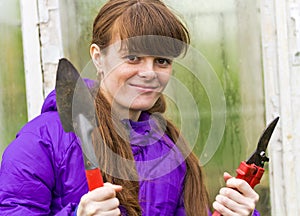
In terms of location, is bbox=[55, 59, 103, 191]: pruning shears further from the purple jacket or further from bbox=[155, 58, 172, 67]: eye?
bbox=[155, 58, 172, 67]: eye

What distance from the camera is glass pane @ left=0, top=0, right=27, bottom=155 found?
270 cm

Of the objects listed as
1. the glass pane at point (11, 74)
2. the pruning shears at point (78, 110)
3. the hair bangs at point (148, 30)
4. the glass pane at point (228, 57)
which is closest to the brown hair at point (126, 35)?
the hair bangs at point (148, 30)

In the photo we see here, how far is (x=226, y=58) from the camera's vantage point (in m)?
2.63

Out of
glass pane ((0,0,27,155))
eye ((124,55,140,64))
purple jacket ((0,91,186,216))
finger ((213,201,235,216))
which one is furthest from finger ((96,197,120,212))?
glass pane ((0,0,27,155))

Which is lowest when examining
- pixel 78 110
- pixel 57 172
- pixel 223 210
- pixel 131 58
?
pixel 223 210

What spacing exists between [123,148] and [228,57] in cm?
117

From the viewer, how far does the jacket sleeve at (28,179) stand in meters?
1.46

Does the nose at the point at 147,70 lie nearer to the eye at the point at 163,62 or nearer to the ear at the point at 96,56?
the eye at the point at 163,62

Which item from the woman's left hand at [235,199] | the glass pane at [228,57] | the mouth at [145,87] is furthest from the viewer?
the glass pane at [228,57]

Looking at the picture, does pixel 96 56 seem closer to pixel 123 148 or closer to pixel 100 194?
pixel 123 148

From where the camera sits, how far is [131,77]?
1.55m

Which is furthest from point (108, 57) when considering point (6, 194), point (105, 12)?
point (6, 194)

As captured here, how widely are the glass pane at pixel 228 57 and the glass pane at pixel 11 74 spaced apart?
22 centimetres

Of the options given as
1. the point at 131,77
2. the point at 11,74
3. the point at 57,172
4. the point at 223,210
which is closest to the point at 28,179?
the point at 57,172
